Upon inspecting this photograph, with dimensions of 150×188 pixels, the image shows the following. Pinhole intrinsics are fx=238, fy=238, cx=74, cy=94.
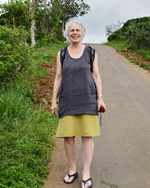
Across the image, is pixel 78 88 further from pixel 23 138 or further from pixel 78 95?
pixel 23 138

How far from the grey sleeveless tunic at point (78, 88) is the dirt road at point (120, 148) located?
3.29 ft

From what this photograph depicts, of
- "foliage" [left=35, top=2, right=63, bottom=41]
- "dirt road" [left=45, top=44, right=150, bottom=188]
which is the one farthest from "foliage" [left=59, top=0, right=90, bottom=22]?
"dirt road" [left=45, top=44, right=150, bottom=188]

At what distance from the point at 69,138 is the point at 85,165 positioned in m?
0.38

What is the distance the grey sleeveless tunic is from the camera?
271 centimetres

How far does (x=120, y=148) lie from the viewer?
4.02 m

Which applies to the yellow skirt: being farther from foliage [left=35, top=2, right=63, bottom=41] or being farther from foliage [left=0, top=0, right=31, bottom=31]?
foliage [left=35, top=2, right=63, bottom=41]

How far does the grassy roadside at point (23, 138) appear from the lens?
297cm

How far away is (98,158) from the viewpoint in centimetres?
371

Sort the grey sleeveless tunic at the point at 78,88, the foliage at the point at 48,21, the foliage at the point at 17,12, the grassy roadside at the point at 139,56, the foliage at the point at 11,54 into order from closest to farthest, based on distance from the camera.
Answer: the grey sleeveless tunic at the point at 78,88, the foliage at the point at 11,54, the grassy roadside at the point at 139,56, the foliage at the point at 17,12, the foliage at the point at 48,21

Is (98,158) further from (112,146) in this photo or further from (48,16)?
(48,16)

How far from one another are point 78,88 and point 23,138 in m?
1.73

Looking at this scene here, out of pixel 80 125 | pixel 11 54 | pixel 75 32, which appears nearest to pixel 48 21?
pixel 11 54

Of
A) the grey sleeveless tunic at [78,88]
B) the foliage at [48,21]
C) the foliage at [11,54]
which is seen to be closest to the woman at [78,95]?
the grey sleeveless tunic at [78,88]

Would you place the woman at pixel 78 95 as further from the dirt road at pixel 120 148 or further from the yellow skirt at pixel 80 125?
the dirt road at pixel 120 148
